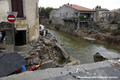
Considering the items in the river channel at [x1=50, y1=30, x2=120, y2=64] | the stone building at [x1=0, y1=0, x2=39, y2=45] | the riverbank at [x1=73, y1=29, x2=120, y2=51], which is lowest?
the river channel at [x1=50, y1=30, x2=120, y2=64]

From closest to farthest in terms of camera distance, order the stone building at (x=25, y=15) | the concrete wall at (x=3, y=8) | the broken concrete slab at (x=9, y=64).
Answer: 1. the broken concrete slab at (x=9, y=64)
2. the concrete wall at (x=3, y=8)
3. the stone building at (x=25, y=15)

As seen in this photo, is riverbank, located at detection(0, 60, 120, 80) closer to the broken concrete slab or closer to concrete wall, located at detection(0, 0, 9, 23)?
the broken concrete slab

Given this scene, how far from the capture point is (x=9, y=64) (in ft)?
15.4

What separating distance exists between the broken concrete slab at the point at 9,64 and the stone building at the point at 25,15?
198 inches

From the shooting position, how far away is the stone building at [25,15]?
916cm

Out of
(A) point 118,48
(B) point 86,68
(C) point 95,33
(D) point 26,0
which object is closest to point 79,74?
(B) point 86,68

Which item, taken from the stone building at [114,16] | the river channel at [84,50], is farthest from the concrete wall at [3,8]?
the stone building at [114,16]

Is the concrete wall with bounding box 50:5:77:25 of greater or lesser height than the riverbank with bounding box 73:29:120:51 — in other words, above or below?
above

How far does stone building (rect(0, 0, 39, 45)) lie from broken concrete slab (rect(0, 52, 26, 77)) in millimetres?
5018

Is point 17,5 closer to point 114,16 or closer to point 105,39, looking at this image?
point 105,39

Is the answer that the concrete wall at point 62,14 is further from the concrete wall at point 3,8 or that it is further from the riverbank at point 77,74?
the riverbank at point 77,74

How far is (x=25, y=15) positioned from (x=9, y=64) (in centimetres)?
612

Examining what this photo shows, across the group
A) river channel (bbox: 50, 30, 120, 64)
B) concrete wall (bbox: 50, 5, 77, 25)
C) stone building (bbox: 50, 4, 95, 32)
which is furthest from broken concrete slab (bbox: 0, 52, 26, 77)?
concrete wall (bbox: 50, 5, 77, 25)

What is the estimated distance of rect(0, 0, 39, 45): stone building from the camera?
916 cm
